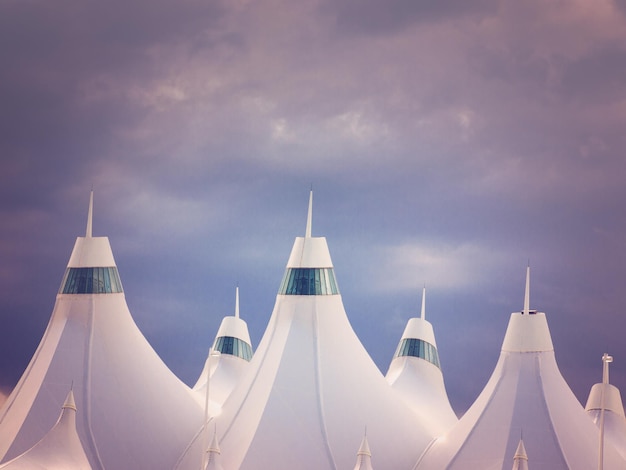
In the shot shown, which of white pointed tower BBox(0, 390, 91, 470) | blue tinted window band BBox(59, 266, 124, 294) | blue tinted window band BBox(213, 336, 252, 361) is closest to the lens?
white pointed tower BBox(0, 390, 91, 470)

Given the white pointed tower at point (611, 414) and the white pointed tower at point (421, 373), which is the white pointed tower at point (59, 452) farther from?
the white pointed tower at point (611, 414)

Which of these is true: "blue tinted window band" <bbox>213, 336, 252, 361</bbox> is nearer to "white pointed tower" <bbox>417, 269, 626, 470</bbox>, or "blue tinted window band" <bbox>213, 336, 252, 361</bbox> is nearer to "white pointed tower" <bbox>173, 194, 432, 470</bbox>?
"white pointed tower" <bbox>173, 194, 432, 470</bbox>

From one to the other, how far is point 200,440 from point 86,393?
273 cm

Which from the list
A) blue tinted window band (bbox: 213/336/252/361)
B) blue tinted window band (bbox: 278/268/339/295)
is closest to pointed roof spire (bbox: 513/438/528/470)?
blue tinted window band (bbox: 278/268/339/295)

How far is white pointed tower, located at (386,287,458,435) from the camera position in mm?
33906

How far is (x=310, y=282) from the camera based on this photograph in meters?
30.8

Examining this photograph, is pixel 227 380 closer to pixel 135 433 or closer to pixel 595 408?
pixel 135 433

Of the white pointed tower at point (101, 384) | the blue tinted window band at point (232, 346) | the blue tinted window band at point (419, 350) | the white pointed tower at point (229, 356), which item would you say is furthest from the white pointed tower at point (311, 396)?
the blue tinted window band at point (232, 346)

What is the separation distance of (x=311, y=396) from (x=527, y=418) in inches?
187

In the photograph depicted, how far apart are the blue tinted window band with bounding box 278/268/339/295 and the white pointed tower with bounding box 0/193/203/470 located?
3.53 meters

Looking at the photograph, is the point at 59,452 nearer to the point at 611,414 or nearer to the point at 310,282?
the point at 310,282

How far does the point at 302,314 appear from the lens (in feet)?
101

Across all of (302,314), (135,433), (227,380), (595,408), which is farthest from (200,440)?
(595,408)

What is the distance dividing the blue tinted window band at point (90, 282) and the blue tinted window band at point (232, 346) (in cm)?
735
